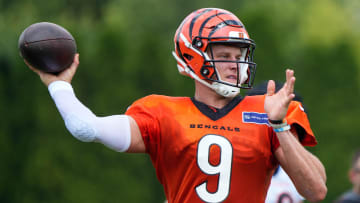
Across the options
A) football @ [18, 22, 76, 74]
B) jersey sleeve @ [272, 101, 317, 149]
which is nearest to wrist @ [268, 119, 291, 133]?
jersey sleeve @ [272, 101, 317, 149]

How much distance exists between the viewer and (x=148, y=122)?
3445 millimetres

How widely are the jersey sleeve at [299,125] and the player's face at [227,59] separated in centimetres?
35

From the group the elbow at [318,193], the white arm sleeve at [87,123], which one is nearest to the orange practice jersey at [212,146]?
the white arm sleeve at [87,123]

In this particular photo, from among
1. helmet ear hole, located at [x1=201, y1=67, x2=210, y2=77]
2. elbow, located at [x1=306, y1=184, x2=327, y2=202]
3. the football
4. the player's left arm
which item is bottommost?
elbow, located at [x1=306, y1=184, x2=327, y2=202]

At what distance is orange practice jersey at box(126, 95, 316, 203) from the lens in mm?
3383

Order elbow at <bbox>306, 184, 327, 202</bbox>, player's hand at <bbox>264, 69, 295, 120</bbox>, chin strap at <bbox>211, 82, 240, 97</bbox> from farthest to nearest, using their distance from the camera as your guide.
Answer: chin strap at <bbox>211, 82, 240, 97</bbox>, elbow at <bbox>306, 184, 327, 202</bbox>, player's hand at <bbox>264, 69, 295, 120</bbox>

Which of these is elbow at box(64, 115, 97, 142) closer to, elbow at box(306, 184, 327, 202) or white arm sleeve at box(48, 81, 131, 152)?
white arm sleeve at box(48, 81, 131, 152)

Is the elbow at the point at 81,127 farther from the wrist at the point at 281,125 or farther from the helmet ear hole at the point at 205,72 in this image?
the wrist at the point at 281,125

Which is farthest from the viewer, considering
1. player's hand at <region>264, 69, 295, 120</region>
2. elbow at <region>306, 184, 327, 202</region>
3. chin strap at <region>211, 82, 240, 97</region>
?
chin strap at <region>211, 82, 240, 97</region>

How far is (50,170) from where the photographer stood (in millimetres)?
12508

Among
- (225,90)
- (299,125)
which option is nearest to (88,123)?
(225,90)

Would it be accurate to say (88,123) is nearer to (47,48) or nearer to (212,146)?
(47,48)

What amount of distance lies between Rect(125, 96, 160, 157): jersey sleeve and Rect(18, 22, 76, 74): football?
441 millimetres

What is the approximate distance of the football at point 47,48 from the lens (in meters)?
3.38
